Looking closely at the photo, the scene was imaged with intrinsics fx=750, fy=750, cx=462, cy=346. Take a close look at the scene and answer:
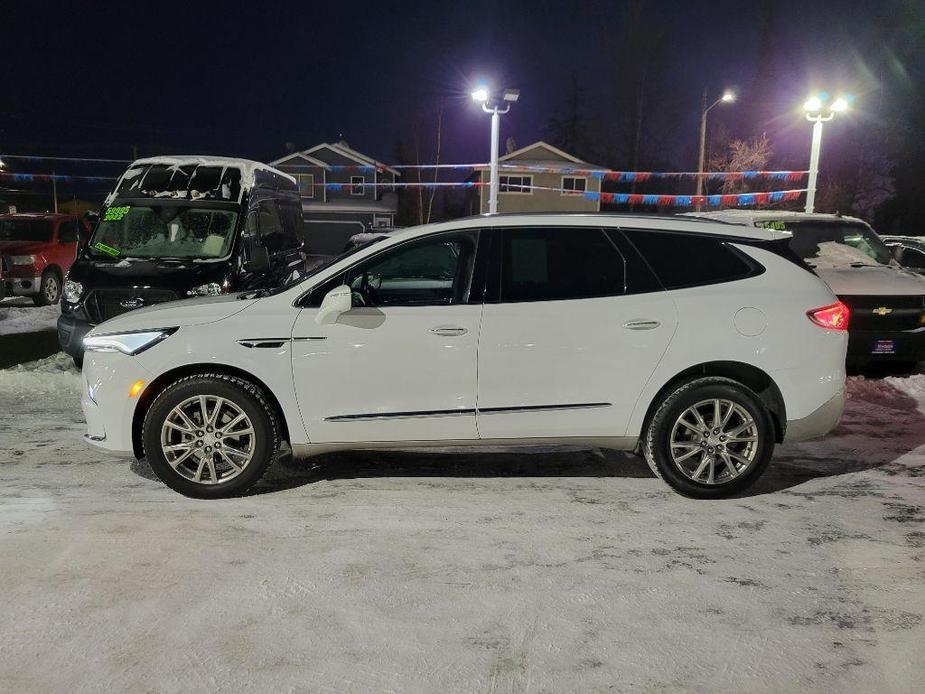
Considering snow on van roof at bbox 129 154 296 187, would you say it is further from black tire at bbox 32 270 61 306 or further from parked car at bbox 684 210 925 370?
black tire at bbox 32 270 61 306

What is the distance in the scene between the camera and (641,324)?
468 centimetres

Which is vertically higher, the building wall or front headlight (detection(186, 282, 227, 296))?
the building wall

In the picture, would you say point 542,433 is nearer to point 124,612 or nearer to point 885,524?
point 885,524

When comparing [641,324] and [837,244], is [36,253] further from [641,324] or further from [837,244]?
[837,244]

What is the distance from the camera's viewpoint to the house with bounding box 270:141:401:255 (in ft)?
141

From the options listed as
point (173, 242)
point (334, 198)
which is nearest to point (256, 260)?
point (173, 242)

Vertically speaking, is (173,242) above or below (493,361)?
above

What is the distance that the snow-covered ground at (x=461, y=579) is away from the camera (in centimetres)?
292

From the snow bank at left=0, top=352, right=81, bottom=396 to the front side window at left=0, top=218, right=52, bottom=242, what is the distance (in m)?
7.69

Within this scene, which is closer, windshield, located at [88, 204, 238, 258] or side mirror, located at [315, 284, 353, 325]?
side mirror, located at [315, 284, 353, 325]

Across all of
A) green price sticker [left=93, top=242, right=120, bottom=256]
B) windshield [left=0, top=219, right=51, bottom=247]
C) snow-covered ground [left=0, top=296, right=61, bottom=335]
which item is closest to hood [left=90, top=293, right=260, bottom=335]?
green price sticker [left=93, top=242, right=120, bottom=256]

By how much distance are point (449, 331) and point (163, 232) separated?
19.4ft

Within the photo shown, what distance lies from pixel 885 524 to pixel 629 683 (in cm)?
242

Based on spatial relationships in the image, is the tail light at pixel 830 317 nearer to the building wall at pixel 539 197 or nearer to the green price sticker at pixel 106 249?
the green price sticker at pixel 106 249
